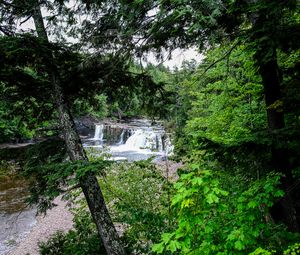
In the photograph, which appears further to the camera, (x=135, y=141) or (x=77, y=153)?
(x=135, y=141)

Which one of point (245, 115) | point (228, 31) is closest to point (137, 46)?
point (228, 31)

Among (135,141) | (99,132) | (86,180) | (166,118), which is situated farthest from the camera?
(99,132)

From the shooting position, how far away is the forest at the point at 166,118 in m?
3.43

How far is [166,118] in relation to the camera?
7191 mm

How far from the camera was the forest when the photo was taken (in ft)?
11.2

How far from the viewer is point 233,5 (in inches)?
152

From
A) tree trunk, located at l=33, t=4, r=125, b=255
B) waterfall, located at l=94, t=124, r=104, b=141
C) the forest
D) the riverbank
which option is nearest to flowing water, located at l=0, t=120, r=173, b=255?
waterfall, located at l=94, t=124, r=104, b=141

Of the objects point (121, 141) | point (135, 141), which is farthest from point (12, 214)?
point (121, 141)

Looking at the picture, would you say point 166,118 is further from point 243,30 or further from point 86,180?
point 243,30

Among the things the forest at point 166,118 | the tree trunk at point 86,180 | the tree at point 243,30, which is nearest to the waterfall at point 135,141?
the forest at point 166,118

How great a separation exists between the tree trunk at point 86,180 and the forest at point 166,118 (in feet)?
0.07

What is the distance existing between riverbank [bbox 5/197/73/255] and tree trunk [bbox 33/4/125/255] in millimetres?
4924

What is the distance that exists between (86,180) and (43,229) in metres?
9.22

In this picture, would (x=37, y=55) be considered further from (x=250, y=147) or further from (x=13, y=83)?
(x=250, y=147)
